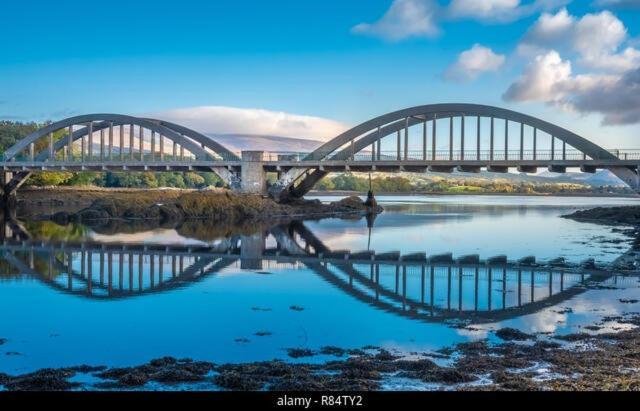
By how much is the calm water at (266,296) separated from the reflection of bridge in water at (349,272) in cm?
7

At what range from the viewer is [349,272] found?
2928cm

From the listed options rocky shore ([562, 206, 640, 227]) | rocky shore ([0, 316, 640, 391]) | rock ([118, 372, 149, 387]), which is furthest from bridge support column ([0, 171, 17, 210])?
rock ([118, 372, 149, 387])

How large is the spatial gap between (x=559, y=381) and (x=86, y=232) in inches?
1601

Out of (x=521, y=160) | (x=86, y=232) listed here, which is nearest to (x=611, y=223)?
(x=521, y=160)

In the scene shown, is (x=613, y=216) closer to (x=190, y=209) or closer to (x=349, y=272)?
(x=190, y=209)

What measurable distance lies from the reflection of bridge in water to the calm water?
75 millimetres

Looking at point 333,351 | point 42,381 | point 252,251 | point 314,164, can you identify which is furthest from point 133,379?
point 314,164

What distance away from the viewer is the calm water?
1594 cm

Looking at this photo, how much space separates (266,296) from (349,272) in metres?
7.09

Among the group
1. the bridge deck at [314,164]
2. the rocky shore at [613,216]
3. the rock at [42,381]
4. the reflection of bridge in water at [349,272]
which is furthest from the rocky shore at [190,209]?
the rock at [42,381]

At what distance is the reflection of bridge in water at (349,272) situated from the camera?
21.8 meters

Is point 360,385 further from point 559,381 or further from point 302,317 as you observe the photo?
point 302,317

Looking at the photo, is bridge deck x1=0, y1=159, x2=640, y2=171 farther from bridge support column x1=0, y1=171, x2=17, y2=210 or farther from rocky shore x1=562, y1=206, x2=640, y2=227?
rocky shore x1=562, y1=206, x2=640, y2=227

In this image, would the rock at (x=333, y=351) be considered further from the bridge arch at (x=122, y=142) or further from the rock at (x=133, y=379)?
the bridge arch at (x=122, y=142)
